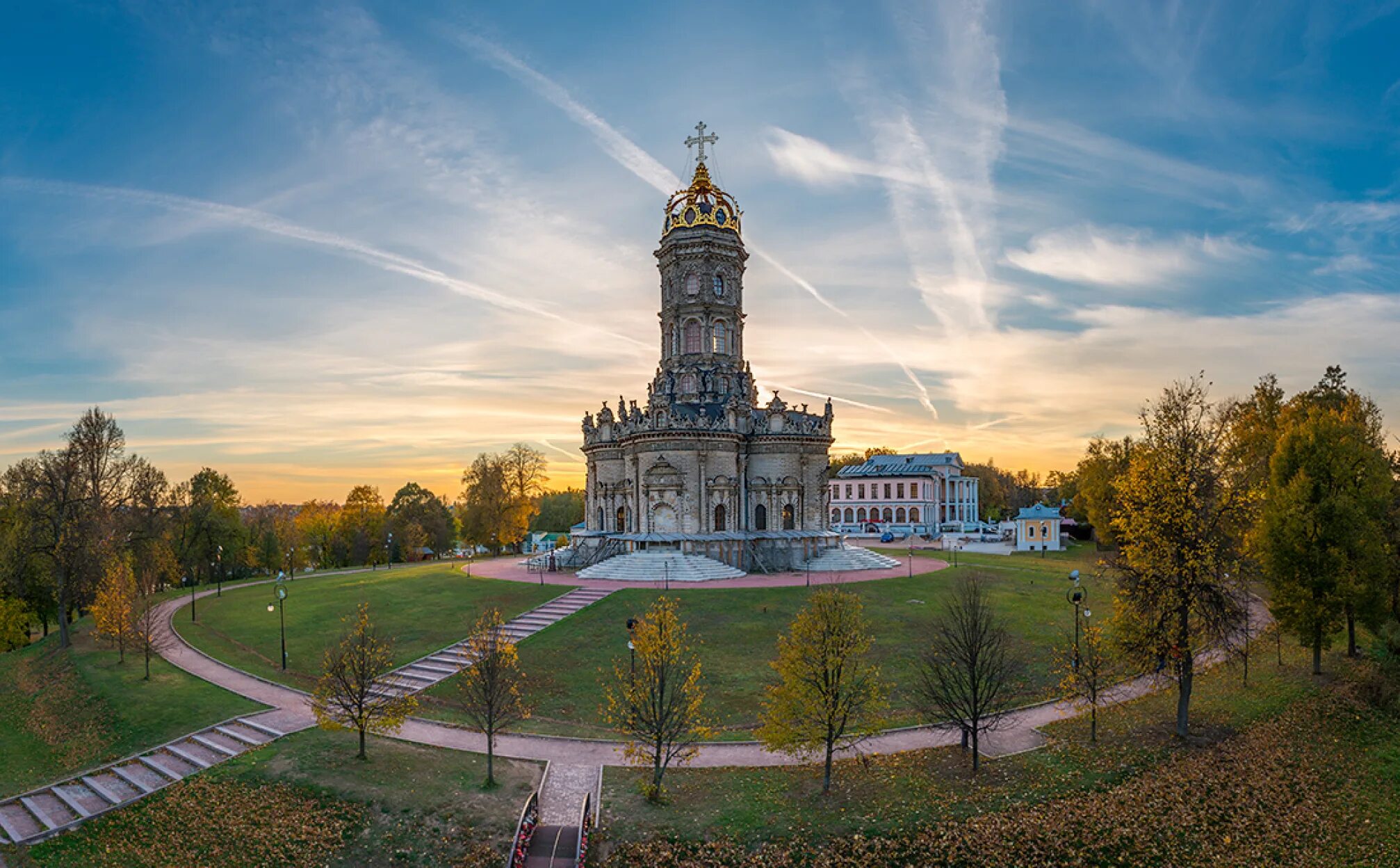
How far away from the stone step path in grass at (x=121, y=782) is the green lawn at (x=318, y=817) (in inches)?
32.3

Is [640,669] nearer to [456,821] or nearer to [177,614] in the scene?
[456,821]

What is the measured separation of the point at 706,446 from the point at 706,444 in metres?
0.15

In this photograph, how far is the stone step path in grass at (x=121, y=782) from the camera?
1877 cm

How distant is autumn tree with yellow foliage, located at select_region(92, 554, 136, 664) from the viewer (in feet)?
102

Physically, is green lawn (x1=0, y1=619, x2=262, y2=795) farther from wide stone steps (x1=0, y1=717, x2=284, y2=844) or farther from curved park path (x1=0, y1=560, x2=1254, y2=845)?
curved park path (x1=0, y1=560, x2=1254, y2=845)

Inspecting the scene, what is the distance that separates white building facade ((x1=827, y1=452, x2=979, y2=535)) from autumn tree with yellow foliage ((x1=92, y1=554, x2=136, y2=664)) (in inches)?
2693

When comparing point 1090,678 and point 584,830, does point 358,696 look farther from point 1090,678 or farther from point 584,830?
point 1090,678

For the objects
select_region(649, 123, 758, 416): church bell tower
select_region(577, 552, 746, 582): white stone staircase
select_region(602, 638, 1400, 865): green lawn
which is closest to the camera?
select_region(602, 638, 1400, 865): green lawn

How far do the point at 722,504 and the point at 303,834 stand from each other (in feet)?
122

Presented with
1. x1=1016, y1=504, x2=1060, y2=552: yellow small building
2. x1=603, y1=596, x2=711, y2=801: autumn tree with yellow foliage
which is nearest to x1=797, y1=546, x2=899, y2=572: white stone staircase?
x1=1016, y1=504, x2=1060, y2=552: yellow small building

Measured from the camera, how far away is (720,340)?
57.8 meters

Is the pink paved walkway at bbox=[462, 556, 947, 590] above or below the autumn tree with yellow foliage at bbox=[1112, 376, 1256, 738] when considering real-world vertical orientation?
below

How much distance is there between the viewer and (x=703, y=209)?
57.5 metres

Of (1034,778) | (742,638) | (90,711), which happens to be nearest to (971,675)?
(1034,778)
